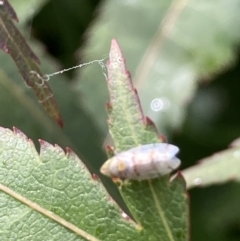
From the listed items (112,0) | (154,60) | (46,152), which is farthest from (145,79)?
(46,152)

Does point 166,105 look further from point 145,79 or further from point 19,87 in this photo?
point 19,87

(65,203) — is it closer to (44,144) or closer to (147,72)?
(44,144)

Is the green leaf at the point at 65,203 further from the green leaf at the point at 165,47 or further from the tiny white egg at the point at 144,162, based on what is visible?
the green leaf at the point at 165,47

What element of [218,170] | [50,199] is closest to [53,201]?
[50,199]

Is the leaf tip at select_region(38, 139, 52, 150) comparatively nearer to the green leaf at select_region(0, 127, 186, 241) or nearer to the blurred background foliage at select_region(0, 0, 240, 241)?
the green leaf at select_region(0, 127, 186, 241)

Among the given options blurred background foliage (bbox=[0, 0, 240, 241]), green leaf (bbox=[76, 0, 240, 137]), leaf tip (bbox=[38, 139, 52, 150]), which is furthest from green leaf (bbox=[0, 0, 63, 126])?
green leaf (bbox=[76, 0, 240, 137])

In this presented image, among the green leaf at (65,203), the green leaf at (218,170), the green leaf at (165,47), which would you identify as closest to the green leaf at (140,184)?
the green leaf at (65,203)
